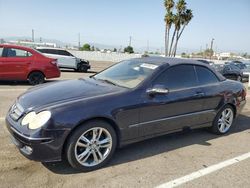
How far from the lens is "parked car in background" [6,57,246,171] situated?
10.8 ft

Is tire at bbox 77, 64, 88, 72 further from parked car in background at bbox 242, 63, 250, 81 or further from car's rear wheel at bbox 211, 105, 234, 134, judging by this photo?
car's rear wheel at bbox 211, 105, 234, 134

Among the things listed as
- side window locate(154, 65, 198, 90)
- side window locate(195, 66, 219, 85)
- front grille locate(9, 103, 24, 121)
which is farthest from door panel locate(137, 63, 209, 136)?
front grille locate(9, 103, 24, 121)

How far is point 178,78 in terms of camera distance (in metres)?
4.63

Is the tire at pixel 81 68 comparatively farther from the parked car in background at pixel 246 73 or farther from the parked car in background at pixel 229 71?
the parked car in background at pixel 246 73

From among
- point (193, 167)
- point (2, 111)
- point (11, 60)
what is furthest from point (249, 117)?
point (11, 60)

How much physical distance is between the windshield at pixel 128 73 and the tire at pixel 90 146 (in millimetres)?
873

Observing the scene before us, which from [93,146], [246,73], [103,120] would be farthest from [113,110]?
[246,73]

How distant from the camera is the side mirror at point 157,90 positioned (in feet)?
13.3

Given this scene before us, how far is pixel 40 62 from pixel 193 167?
7.79m

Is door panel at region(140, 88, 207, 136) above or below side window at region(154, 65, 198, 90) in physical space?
below

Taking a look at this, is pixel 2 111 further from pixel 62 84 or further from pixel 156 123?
pixel 156 123

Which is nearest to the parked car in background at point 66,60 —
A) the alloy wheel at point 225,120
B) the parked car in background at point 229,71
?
the parked car in background at point 229,71

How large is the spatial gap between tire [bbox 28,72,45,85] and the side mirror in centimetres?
720

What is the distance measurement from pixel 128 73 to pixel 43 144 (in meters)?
2.00
